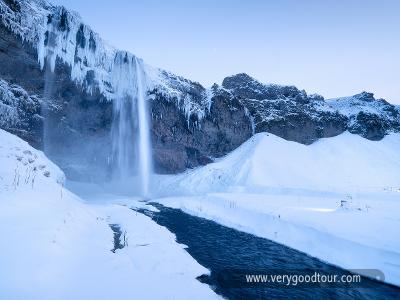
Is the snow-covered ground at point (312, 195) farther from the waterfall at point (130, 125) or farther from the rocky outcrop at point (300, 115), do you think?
the waterfall at point (130, 125)

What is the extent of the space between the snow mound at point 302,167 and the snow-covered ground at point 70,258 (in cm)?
2637

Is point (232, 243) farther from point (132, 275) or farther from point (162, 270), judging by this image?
point (132, 275)

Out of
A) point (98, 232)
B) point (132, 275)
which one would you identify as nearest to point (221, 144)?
point (98, 232)

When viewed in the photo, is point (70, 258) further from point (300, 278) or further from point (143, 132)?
point (143, 132)

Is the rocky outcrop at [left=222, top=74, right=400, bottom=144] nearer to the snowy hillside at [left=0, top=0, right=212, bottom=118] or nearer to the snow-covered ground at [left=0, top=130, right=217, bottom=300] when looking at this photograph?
the snowy hillside at [left=0, top=0, right=212, bottom=118]

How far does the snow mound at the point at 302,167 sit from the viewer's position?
4041cm

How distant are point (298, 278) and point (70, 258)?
8.60m

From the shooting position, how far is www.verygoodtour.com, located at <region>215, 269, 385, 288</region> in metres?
10.4

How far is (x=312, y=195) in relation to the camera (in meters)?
29.2

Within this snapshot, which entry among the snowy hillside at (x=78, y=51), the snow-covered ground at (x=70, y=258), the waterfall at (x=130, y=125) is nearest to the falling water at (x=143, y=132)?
the waterfall at (x=130, y=125)

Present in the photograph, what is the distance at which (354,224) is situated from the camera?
15.8 metres

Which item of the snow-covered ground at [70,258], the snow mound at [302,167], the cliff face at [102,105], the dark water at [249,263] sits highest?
the cliff face at [102,105]

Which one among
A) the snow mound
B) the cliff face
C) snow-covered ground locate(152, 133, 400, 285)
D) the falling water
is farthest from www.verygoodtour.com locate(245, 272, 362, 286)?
the cliff face

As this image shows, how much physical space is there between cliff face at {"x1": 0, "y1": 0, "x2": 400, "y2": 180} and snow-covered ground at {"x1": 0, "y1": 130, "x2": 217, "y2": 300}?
25519 millimetres
